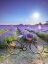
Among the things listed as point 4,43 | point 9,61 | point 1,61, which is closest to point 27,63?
point 9,61

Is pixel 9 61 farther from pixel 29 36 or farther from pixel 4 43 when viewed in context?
pixel 4 43

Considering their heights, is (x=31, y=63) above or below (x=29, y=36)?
below

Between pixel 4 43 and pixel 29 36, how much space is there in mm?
1341

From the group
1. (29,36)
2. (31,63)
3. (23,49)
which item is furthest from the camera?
(23,49)

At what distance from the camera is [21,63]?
3311mm

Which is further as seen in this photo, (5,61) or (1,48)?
(1,48)

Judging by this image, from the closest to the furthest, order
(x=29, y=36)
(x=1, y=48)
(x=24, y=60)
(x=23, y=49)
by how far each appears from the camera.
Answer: (x=24, y=60), (x=29, y=36), (x=23, y=49), (x=1, y=48)

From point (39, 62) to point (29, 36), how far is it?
2.93 feet

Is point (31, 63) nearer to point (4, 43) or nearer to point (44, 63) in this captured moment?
point (44, 63)

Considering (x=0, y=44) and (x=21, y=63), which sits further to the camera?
(x=0, y=44)

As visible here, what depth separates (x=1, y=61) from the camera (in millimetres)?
3420

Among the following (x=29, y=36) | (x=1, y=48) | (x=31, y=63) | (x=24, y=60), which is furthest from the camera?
(x=1, y=48)

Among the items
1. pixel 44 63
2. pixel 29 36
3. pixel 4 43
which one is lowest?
pixel 44 63

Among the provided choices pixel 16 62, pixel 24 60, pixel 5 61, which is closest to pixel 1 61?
pixel 5 61
